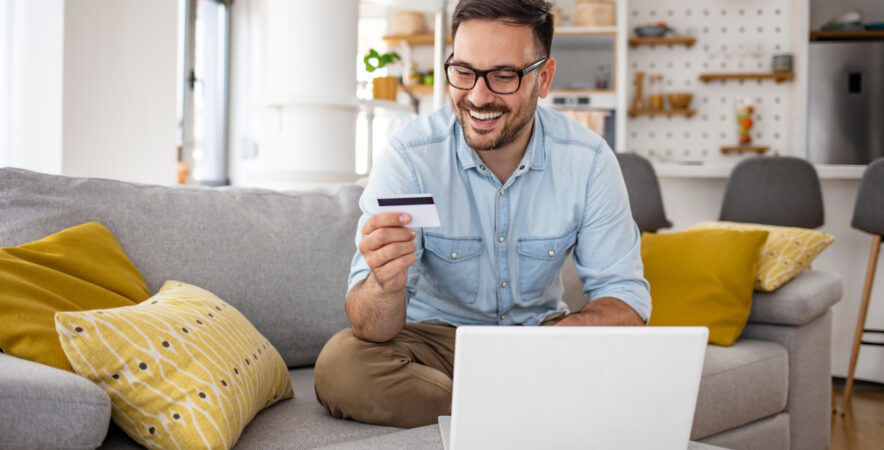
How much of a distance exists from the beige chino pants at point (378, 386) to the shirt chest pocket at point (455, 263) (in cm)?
25

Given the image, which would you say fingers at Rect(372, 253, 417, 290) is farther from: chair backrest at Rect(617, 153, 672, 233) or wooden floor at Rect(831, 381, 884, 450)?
chair backrest at Rect(617, 153, 672, 233)

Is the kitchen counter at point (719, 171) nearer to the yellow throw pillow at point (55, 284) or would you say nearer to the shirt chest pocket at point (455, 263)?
the shirt chest pocket at point (455, 263)

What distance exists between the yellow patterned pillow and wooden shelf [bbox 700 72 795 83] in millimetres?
5424

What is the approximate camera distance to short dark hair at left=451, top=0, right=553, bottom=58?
1530mm

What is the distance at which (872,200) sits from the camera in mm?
2943

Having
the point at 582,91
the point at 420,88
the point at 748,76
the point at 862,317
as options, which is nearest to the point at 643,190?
the point at 862,317

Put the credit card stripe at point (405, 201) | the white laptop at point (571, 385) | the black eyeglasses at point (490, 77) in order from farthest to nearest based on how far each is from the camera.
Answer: the black eyeglasses at point (490, 77) < the credit card stripe at point (405, 201) < the white laptop at point (571, 385)

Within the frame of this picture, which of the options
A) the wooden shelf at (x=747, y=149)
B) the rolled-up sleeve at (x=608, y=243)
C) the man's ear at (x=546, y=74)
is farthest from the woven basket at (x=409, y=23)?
the rolled-up sleeve at (x=608, y=243)

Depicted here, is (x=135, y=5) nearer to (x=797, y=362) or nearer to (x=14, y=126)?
(x=14, y=126)

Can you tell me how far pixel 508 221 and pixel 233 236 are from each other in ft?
2.06

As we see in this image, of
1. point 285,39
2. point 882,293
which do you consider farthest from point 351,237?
point 882,293

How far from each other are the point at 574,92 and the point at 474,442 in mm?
5207

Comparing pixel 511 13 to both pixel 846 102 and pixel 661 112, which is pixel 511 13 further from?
pixel 846 102

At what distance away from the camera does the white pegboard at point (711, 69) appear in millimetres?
6016
